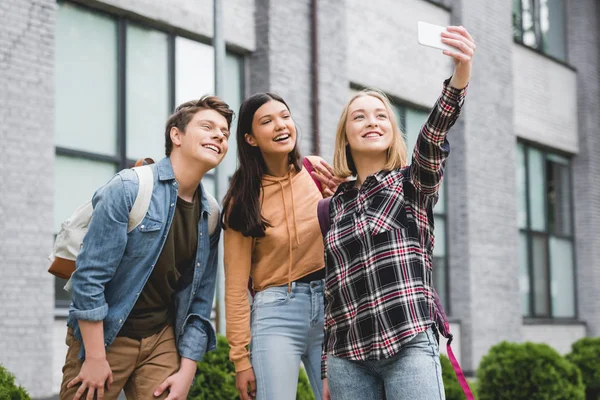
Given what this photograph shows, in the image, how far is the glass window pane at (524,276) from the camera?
55.5 ft

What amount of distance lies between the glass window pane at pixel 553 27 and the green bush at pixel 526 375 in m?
9.20

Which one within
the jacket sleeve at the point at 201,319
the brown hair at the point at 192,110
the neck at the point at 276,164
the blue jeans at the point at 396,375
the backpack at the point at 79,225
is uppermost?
the brown hair at the point at 192,110

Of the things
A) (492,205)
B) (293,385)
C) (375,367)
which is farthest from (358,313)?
(492,205)

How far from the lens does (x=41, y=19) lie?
27.2 feet

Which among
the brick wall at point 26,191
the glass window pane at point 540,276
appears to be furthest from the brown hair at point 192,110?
the glass window pane at point 540,276

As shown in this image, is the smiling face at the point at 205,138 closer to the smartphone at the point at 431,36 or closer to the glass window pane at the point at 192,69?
the smartphone at the point at 431,36

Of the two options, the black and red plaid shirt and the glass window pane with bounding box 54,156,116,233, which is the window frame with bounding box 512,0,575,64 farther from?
the black and red plaid shirt

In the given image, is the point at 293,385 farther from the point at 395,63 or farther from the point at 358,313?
the point at 395,63

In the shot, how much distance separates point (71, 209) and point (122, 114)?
4.06ft

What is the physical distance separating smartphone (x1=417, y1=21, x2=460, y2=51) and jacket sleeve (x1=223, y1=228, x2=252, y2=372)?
4.52 ft

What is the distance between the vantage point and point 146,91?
9805 millimetres

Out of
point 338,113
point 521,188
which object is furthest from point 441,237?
point 338,113

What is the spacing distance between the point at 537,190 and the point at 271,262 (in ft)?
47.1

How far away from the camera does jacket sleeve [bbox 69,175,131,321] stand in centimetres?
373
